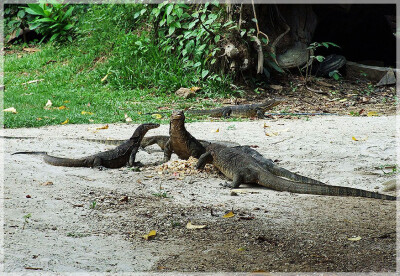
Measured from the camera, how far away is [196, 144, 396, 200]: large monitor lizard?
15.8 feet

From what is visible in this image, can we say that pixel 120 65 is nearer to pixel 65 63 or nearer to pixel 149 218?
pixel 65 63

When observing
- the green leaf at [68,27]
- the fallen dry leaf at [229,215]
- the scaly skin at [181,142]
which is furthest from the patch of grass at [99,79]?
the fallen dry leaf at [229,215]

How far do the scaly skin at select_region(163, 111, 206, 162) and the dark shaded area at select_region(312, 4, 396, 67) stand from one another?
411 inches

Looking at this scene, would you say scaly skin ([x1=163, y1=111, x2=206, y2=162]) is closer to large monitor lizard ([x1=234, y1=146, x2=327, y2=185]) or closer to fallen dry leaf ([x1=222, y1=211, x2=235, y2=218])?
large monitor lizard ([x1=234, y1=146, x2=327, y2=185])

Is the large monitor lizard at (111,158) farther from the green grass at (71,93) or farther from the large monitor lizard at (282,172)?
the green grass at (71,93)

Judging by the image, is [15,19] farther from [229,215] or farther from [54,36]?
[229,215]

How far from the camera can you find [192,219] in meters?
4.14

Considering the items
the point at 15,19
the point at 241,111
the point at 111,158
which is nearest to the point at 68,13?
the point at 15,19

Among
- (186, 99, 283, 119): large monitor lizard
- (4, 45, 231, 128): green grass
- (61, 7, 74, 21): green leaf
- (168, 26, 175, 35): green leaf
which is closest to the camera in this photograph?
(4, 45, 231, 128): green grass

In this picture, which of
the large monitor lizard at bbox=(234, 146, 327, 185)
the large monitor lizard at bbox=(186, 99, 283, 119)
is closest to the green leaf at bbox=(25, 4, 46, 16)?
the large monitor lizard at bbox=(186, 99, 283, 119)

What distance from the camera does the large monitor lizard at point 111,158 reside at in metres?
5.88

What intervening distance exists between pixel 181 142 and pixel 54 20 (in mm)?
11120

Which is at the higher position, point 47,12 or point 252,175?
point 47,12

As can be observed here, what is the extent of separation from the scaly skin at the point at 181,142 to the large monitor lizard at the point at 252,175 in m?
0.19
